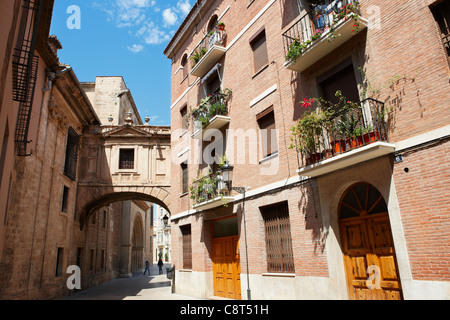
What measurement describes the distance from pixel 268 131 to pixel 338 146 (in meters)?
3.35

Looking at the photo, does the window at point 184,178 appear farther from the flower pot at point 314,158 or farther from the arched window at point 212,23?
the flower pot at point 314,158

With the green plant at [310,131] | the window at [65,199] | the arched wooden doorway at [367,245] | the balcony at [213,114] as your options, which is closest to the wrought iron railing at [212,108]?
the balcony at [213,114]

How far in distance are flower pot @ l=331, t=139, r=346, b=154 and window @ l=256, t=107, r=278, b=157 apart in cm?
267

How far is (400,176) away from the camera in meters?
6.53

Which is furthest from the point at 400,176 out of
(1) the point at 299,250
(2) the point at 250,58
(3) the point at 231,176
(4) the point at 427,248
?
(2) the point at 250,58

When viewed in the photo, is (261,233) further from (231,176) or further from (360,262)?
(360,262)

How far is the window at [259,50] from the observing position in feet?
36.8

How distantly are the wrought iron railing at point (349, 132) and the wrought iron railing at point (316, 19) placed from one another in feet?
7.50

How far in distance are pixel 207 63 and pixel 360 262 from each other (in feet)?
32.8

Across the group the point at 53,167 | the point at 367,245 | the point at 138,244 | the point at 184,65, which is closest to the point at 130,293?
the point at 53,167

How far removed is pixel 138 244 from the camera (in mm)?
36344

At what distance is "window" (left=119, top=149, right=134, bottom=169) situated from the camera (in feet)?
65.5

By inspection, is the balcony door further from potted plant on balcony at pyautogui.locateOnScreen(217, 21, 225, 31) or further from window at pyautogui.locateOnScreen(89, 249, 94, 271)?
window at pyautogui.locateOnScreen(89, 249, 94, 271)

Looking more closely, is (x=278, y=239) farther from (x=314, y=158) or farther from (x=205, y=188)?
(x=205, y=188)
